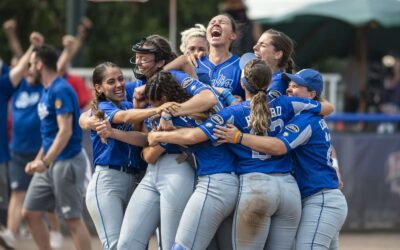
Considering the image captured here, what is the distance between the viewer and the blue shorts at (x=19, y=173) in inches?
465

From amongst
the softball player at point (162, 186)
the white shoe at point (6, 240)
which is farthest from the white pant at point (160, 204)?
the white shoe at point (6, 240)

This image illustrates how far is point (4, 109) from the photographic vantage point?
11812 mm

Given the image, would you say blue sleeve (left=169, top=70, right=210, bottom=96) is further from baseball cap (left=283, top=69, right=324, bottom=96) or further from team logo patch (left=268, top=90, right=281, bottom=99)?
baseball cap (left=283, top=69, right=324, bottom=96)

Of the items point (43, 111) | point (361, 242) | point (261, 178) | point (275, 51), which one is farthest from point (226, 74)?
point (361, 242)

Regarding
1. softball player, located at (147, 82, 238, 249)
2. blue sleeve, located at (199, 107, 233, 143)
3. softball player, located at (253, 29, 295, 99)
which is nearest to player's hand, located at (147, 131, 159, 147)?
softball player, located at (147, 82, 238, 249)

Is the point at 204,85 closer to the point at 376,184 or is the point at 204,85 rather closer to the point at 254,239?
the point at 254,239

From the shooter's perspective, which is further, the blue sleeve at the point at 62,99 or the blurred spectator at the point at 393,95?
the blurred spectator at the point at 393,95

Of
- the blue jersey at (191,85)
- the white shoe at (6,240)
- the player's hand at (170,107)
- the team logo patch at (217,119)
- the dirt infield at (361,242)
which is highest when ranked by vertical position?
the blue jersey at (191,85)

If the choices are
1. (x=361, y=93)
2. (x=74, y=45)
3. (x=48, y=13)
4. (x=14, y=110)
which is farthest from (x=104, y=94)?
(x=48, y=13)

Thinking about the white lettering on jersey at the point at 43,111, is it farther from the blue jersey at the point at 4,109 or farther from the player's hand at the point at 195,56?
the player's hand at the point at 195,56

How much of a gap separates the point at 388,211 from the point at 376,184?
1.26ft

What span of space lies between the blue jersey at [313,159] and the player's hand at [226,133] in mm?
446

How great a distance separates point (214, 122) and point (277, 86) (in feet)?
2.21

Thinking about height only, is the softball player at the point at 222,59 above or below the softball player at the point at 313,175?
above
